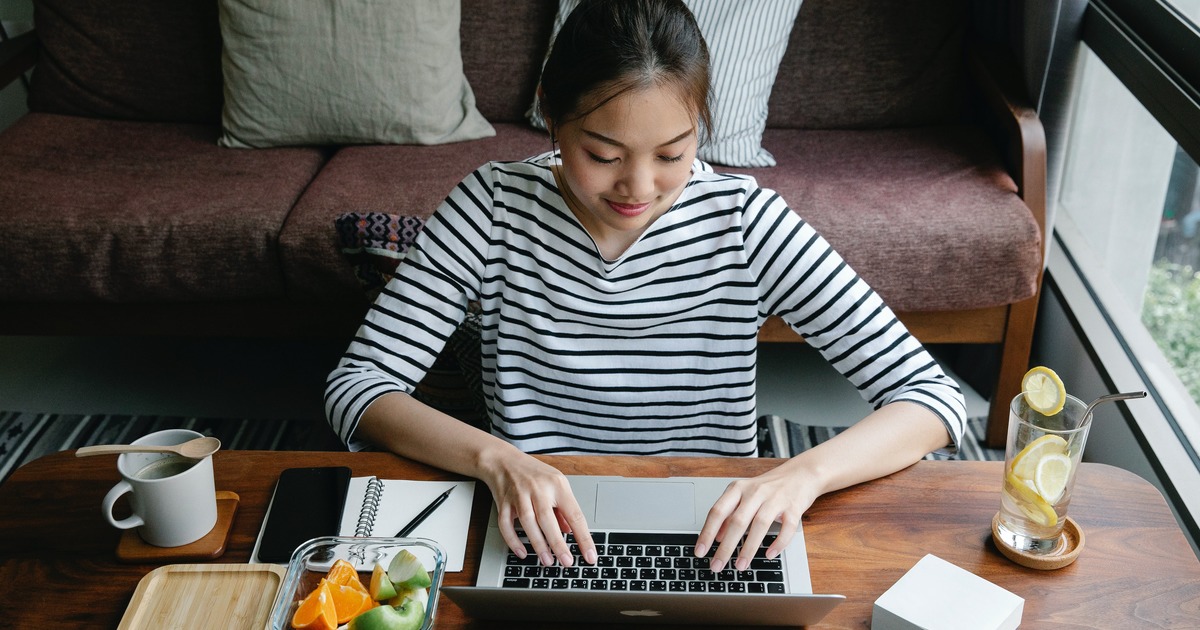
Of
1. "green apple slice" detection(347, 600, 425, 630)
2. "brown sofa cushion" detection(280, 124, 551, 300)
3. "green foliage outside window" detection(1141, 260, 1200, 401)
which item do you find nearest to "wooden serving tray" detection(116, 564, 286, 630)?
"green apple slice" detection(347, 600, 425, 630)

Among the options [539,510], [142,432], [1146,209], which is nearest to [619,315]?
[539,510]

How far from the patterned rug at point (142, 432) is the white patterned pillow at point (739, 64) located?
667 millimetres

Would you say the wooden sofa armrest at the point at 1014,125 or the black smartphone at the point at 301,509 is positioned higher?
the black smartphone at the point at 301,509

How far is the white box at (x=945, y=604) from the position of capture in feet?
2.70

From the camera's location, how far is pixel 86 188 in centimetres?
224

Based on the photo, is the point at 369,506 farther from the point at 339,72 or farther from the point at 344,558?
the point at 339,72

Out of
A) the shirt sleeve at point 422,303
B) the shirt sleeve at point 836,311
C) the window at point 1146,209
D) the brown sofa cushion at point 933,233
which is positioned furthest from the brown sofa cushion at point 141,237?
the window at point 1146,209

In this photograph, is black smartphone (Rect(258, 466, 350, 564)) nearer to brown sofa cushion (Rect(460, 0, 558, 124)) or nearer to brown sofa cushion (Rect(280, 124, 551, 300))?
brown sofa cushion (Rect(280, 124, 551, 300))

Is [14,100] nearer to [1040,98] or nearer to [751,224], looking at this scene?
[751,224]

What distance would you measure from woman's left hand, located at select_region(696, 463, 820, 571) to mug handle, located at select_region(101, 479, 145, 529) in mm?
529

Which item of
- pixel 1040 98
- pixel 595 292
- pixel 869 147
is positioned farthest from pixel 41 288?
pixel 1040 98

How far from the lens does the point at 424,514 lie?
3.28 feet

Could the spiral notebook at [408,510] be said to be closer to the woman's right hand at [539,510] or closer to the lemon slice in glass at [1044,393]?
the woman's right hand at [539,510]

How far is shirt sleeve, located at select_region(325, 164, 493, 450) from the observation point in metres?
1.21
